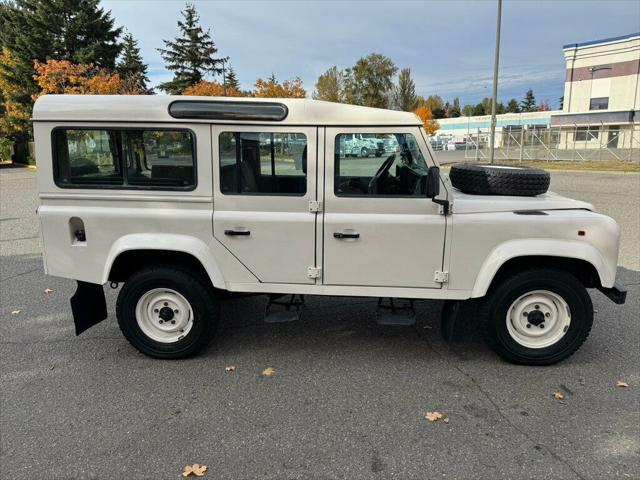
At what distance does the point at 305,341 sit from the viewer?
182 inches

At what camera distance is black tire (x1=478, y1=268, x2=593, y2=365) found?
3.88 m

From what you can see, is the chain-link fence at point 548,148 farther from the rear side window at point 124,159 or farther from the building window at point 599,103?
the rear side window at point 124,159

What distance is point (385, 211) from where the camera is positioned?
3.84 m

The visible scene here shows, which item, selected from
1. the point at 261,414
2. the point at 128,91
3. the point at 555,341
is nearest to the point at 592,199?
the point at 555,341

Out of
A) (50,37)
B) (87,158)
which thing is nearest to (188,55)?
A: (50,37)

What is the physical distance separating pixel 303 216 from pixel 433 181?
1049mm

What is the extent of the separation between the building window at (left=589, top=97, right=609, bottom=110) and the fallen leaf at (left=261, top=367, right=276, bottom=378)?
5961 centimetres

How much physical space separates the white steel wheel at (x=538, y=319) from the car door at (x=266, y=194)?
1.76m

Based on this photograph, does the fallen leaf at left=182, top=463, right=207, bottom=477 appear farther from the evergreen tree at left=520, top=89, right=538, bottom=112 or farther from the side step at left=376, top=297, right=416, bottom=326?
the evergreen tree at left=520, top=89, right=538, bottom=112

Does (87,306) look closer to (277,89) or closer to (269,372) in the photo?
(269,372)

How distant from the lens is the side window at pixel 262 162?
12.6ft

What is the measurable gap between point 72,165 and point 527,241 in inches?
147

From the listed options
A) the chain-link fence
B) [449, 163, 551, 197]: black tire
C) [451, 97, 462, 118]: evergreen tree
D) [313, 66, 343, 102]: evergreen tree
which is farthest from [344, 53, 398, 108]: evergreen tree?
[451, 97, 462, 118]: evergreen tree

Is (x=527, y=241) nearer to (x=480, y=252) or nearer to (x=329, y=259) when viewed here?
(x=480, y=252)
